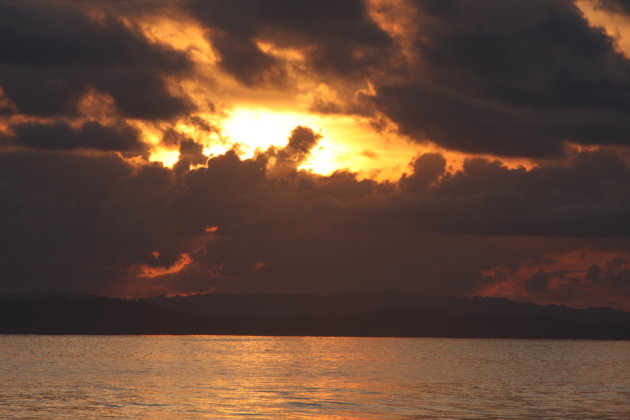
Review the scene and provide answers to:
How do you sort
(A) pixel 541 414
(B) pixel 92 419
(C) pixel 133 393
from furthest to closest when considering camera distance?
(C) pixel 133 393
(A) pixel 541 414
(B) pixel 92 419

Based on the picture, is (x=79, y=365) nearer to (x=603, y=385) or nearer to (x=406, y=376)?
(x=406, y=376)

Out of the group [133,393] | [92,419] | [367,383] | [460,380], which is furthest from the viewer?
[460,380]

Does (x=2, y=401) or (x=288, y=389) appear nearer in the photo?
(x=2, y=401)

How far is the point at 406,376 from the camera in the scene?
15888cm

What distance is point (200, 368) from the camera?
178125 mm

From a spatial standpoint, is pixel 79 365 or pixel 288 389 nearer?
pixel 288 389

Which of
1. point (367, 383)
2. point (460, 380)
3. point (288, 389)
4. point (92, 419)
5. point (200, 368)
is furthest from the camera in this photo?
point (200, 368)

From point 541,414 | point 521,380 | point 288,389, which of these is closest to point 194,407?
point 288,389

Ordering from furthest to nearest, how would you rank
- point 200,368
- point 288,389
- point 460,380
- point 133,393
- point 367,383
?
point 200,368, point 460,380, point 367,383, point 288,389, point 133,393

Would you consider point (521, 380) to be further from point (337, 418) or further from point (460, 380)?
point (337, 418)

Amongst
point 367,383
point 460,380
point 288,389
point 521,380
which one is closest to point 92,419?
point 288,389

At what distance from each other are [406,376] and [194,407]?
226 ft

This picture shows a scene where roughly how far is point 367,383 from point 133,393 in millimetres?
40439

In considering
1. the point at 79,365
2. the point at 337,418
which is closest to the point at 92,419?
the point at 337,418
